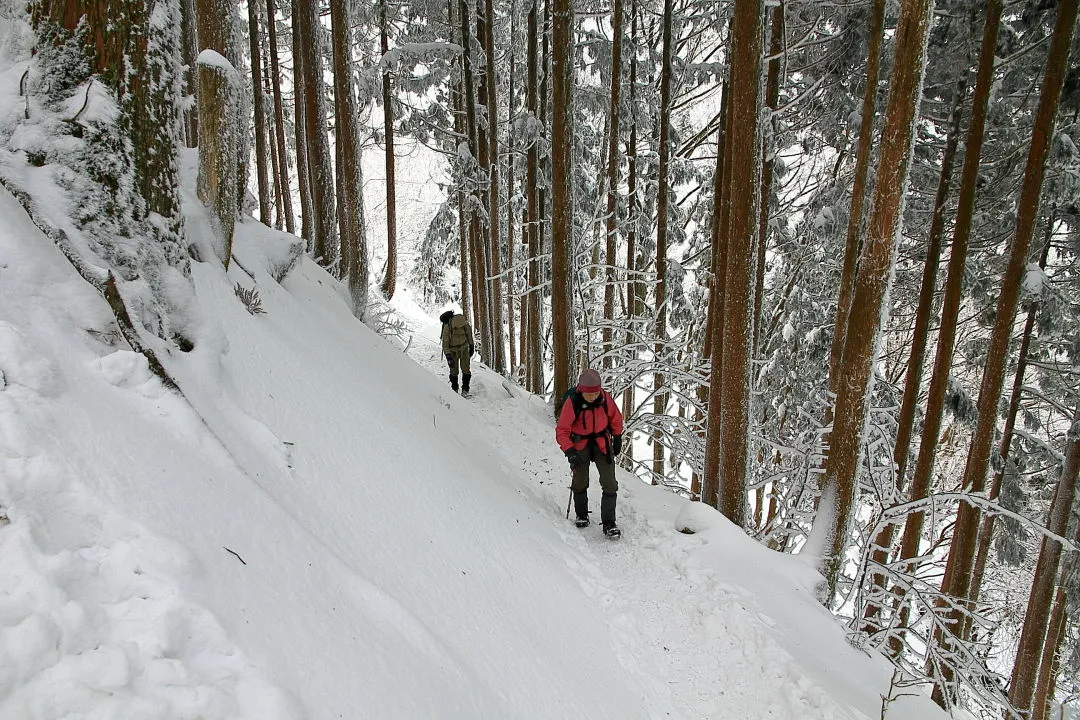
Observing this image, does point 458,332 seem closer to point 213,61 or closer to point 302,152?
point 213,61

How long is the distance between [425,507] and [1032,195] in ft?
27.9

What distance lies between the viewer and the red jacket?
647 centimetres

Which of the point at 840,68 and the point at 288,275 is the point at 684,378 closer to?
the point at 840,68

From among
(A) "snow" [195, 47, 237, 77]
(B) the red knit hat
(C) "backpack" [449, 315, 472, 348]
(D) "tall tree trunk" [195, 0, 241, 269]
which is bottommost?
(C) "backpack" [449, 315, 472, 348]

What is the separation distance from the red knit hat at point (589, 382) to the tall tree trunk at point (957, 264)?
449cm

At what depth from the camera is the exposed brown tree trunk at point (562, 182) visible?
890 centimetres

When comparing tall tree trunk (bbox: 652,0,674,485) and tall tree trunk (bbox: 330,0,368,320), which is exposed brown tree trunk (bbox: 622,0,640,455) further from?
tall tree trunk (bbox: 330,0,368,320)

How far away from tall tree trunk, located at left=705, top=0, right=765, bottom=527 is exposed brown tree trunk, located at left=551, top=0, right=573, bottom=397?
300cm

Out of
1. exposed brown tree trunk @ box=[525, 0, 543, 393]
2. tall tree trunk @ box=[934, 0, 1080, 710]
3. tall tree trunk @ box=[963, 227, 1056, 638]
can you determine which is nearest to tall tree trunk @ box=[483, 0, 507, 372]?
exposed brown tree trunk @ box=[525, 0, 543, 393]

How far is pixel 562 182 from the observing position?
9406mm

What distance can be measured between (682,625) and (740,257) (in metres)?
3.98

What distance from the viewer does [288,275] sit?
26.4 ft

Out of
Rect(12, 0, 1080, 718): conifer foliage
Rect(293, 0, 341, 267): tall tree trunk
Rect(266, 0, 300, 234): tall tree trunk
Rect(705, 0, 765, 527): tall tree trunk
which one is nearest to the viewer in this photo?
Rect(12, 0, 1080, 718): conifer foliage

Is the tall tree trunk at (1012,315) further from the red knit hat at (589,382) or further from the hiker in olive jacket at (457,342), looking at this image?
the hiker in olive jacket at (457,342)
